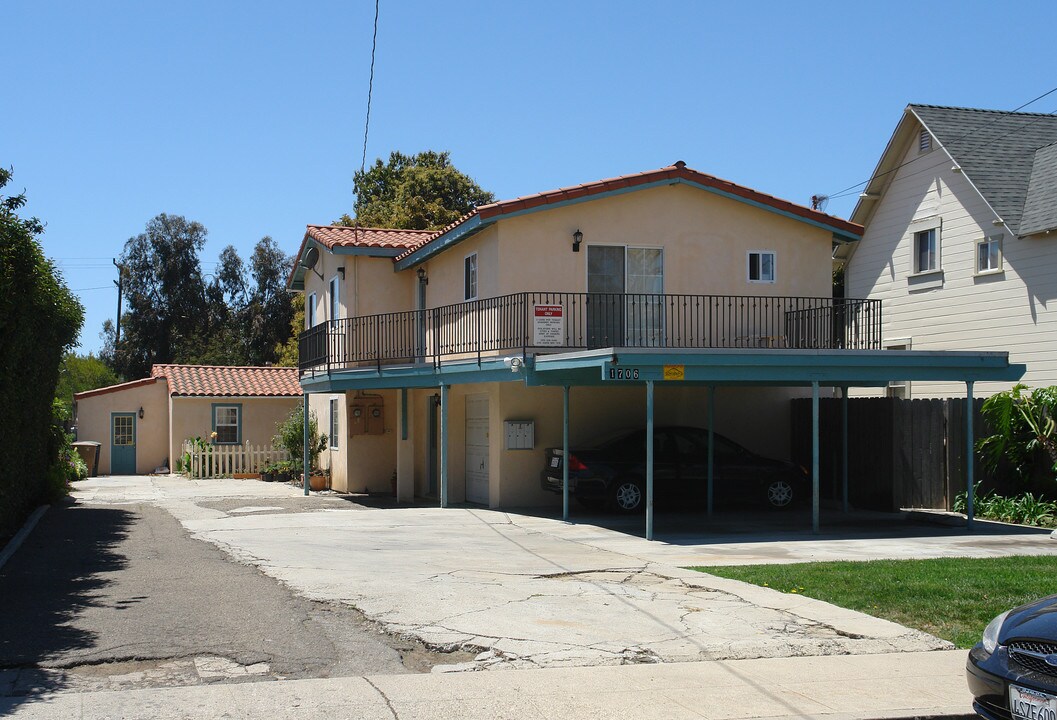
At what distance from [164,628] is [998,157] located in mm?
20432

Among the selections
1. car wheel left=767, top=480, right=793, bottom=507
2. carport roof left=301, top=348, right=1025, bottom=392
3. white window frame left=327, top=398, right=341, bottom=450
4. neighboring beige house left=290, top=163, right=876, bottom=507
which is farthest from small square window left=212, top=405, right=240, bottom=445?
car wheel left=767, top=480, right=793, bottom=507

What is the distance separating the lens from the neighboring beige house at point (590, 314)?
62.7 feet

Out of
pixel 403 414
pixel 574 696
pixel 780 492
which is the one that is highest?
pixel 403 414

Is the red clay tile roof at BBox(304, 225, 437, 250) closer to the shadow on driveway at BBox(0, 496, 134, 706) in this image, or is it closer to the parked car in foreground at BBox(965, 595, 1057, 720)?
the shadow on driveway at BBox(0, 496, 134, 706)

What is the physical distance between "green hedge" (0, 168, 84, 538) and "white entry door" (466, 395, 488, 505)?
24.4ft

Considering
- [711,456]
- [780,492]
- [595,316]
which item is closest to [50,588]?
[711,456]

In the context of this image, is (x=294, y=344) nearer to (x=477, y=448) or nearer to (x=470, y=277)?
(x=470, y=277)

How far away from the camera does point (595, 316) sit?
19.4m

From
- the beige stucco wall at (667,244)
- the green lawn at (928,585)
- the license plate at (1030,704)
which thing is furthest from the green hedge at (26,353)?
the license plate at (1030,704)

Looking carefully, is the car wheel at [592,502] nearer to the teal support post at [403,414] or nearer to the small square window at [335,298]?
the teal support post at [403,414]

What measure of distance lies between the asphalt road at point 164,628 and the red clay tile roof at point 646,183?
8901 mm

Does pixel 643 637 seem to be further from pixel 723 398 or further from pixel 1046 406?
pixel 723 398

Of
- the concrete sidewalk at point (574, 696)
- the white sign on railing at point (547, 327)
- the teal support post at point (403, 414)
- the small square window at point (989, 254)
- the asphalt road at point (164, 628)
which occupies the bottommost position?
the concrete sidewalk at point (574, 696)

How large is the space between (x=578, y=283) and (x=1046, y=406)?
8.32 m
